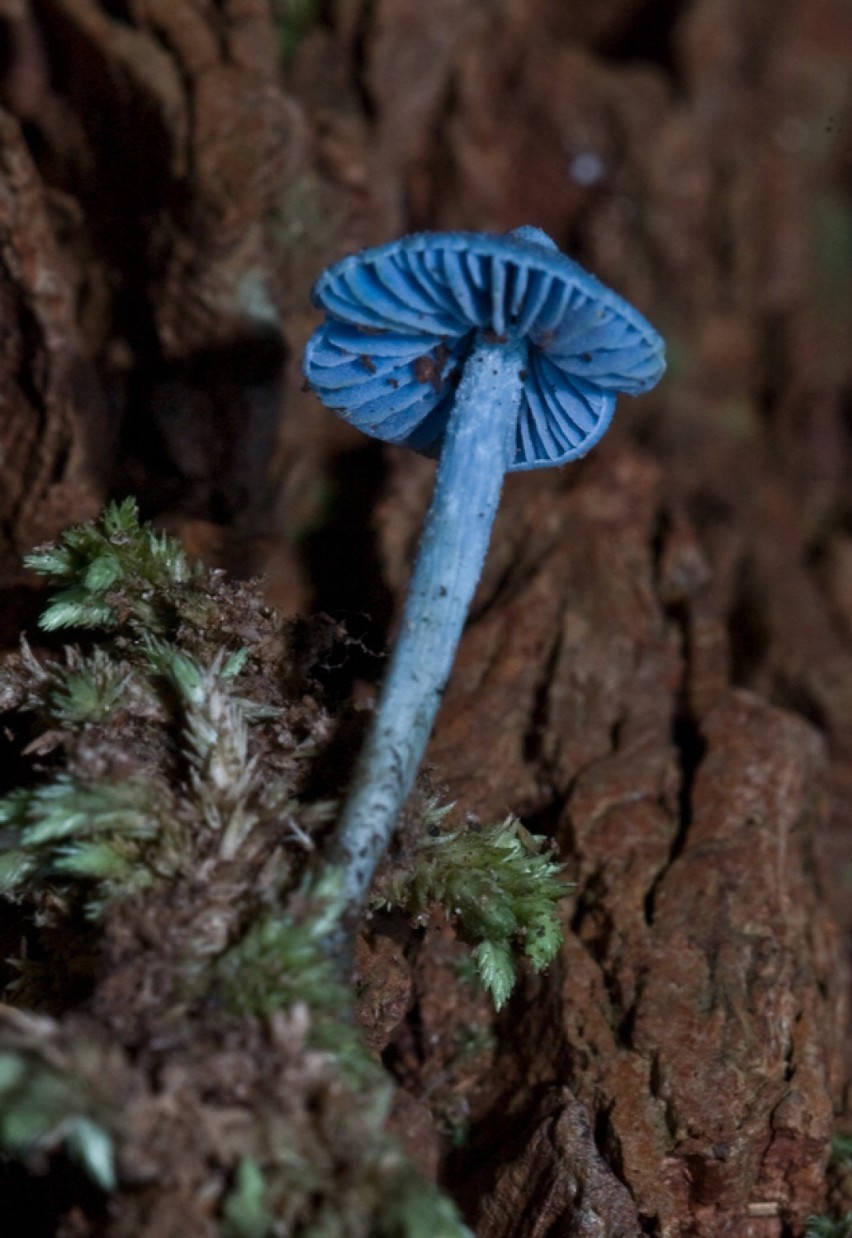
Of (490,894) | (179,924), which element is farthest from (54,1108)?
(490,894)

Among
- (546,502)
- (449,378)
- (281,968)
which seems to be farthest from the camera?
(546,502)

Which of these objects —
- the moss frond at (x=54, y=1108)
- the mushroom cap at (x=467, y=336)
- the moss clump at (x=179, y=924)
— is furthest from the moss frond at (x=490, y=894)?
the mushroom cap at (x=467, y=336)

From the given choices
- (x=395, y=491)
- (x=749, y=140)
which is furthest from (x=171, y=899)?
(x=749, y=140)

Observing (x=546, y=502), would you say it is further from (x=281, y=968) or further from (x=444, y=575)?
(x=281, y=968)

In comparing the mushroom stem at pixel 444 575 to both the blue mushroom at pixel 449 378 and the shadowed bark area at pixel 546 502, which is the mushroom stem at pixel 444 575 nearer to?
the blue mushroom at pixel 449 378

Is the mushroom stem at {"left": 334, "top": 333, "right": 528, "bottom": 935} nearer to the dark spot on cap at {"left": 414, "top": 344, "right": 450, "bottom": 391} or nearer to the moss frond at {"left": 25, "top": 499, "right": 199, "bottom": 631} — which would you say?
the dark spot on cap at {"left": 414, "top": 344, "right": 450, "bottom": 391}
